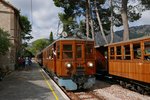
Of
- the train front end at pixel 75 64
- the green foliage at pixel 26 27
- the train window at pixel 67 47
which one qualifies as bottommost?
the train front end at pixel 75 64

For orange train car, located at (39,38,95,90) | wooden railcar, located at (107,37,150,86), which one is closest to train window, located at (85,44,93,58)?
orange train car, located at (39,38,95,90)

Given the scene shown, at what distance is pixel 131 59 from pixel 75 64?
289 centimetres

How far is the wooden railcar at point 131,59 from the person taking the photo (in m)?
14.5

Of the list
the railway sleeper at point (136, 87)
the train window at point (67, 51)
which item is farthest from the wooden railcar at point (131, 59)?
the train window at point (67, 51)

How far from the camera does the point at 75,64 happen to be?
1714 centimetres

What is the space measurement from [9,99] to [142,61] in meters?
5.98

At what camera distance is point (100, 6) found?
36.4 meters

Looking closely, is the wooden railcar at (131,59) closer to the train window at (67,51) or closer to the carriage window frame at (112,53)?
→ the carriage window frame at (112,53)

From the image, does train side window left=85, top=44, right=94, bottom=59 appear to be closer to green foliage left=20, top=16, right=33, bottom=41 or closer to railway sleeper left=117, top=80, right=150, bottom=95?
railway sleeper left=117, top=80, right=150, bottom=95

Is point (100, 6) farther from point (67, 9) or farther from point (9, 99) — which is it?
point (9, 99)

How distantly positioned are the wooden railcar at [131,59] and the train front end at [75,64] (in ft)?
5.24

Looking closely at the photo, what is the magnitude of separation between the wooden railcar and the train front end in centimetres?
160

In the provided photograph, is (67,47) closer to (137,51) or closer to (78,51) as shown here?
(78,51)

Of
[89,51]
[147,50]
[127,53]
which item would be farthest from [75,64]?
[147,50]
